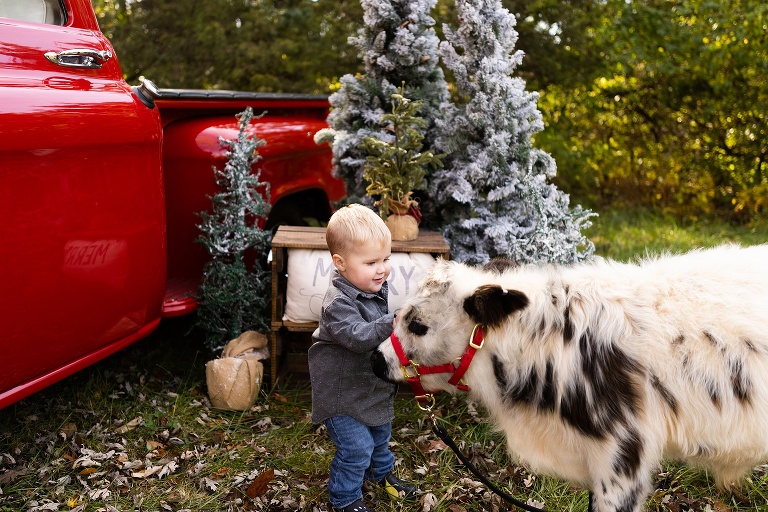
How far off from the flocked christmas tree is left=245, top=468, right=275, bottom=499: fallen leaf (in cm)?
120

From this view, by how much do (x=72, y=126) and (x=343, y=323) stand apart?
1.43 metres

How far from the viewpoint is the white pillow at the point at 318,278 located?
3.95 m

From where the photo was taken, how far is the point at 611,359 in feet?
8.00

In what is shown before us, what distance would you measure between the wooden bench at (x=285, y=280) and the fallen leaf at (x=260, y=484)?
0.87 meters

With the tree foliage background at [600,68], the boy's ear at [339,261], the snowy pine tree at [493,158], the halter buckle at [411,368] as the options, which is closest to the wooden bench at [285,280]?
the snowy pine tree at [493,158]

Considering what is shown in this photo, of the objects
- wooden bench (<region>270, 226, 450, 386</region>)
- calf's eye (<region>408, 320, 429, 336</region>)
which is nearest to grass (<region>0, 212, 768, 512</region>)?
wooden bench (<region>270, 226, 450, 386</region>)

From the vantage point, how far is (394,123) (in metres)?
4.32

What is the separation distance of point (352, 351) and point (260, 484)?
949 millimetres

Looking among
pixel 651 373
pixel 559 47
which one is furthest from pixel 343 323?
pixel 559 47

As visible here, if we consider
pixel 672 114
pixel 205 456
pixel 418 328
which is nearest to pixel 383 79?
pixel 418 328

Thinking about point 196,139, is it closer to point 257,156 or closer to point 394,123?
point 257,156

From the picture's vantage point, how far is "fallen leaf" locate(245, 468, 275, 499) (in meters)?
3.35

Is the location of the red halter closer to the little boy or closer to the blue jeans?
the little boy

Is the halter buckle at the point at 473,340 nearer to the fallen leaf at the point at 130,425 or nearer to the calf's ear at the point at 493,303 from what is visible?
the calf's ear at the point at 493,303
